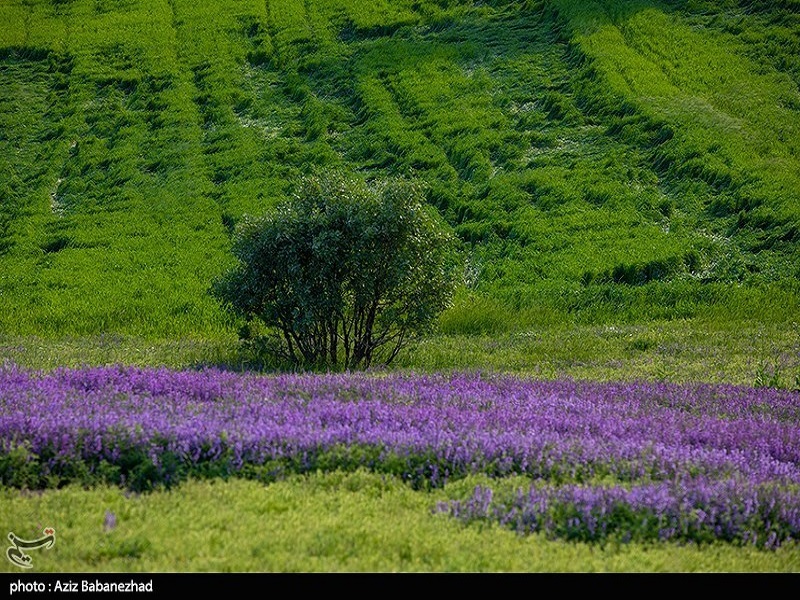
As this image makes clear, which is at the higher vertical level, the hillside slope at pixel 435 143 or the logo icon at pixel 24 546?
the logo icon at pixel 24 546

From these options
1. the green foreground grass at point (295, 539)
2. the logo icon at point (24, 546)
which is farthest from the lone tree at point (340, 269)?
the logo icon at point (24, 546)

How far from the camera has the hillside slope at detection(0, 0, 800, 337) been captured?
24.3 m

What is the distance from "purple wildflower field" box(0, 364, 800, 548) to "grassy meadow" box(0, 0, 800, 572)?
1.09 ft

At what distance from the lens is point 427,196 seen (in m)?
31.5

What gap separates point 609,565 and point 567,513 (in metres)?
0.94

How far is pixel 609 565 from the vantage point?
588cm

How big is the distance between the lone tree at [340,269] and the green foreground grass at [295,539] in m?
9.20

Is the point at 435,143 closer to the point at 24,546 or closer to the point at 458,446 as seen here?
the point at 458,446

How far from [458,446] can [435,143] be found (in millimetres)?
28089

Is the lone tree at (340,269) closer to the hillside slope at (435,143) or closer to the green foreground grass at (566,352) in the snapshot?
the green foreground grass at (566,352)

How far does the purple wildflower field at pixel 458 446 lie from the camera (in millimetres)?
6918

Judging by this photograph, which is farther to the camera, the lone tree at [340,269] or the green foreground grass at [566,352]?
the lone tree at [340,269]

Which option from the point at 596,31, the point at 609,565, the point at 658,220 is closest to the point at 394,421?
the point at 609,565

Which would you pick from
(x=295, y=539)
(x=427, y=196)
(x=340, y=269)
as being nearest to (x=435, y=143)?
(x=427, y=196)
